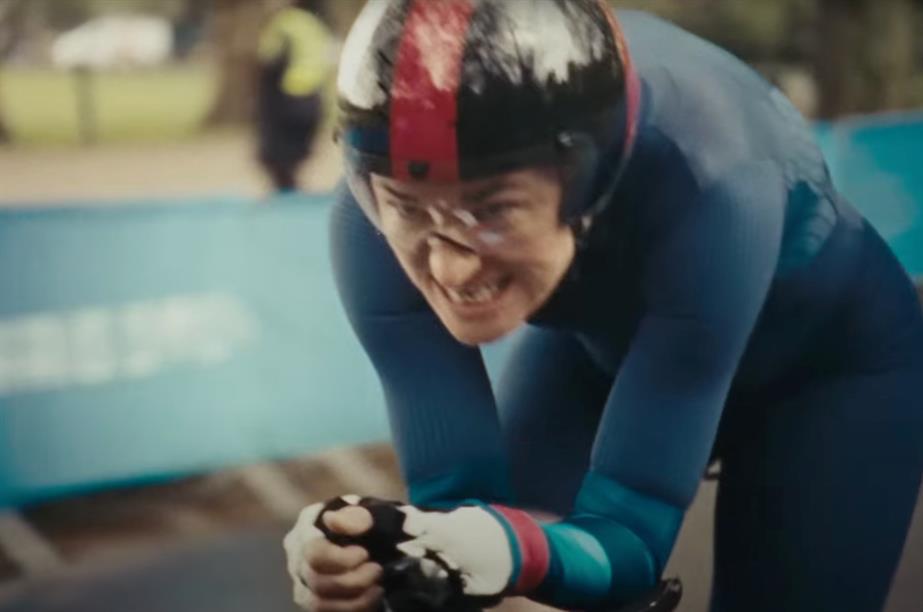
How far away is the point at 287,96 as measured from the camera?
9.29 ft

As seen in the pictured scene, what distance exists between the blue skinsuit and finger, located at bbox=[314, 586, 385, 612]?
103 mm

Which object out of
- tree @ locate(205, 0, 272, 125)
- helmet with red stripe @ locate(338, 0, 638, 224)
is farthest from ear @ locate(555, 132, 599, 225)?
tree @ locate(205, 0, 272, 125)

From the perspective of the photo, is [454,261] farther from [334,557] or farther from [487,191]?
[334,557]

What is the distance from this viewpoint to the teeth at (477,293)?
0.80 metres

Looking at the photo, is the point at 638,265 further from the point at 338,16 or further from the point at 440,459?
the point at 338,16

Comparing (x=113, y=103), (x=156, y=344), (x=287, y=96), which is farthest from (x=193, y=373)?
(x=113, y=103)

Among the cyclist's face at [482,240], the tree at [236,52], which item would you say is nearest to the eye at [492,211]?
the cyclist's face at [482,240]

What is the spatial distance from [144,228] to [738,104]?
1613mm

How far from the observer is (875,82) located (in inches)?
59.9

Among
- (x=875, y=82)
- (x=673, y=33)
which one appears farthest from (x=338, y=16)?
(x=875, y=82)

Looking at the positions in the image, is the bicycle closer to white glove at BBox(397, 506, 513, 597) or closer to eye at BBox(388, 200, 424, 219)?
white glove at BBox(397, 506, 513, 597)

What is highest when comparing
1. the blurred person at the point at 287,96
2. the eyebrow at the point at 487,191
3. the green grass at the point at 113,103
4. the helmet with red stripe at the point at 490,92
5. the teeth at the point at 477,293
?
the helmet with red stripe at the point at 490,92

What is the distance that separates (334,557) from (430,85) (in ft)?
0.91

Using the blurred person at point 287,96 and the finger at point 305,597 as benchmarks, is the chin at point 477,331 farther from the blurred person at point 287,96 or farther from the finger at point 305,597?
the blurred person at point 287,96
